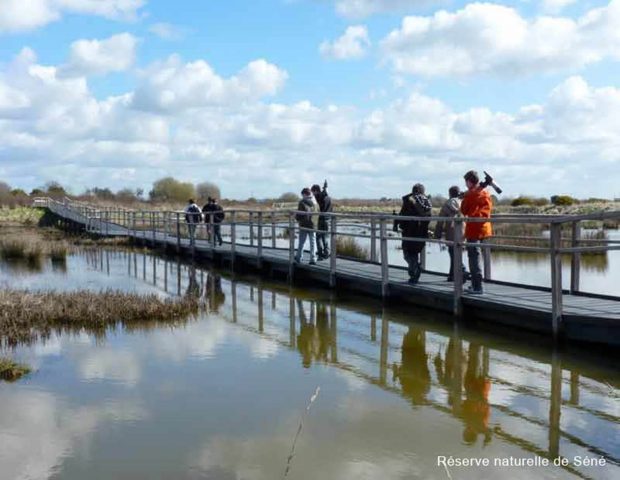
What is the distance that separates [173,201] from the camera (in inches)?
3022

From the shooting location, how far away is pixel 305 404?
6.14 metres

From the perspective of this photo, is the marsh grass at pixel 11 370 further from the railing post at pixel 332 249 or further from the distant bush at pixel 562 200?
the distant bush at pixel 562 200

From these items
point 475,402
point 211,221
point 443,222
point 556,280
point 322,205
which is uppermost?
point 322,205

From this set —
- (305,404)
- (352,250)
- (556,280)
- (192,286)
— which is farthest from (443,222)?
(352,250)

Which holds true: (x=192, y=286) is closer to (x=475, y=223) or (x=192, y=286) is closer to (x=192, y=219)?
(x=475, y=223)

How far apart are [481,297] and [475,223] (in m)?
0.99

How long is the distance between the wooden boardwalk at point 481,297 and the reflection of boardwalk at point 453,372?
0.55m

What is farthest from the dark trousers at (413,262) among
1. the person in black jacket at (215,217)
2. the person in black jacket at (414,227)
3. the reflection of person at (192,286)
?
the person in black jacket at (215,217)

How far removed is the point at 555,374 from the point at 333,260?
6.44m

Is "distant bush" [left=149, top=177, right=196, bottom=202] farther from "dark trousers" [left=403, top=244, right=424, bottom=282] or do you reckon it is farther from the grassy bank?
"dark trousers" [left=403, top=244, right=424, bottom=282]

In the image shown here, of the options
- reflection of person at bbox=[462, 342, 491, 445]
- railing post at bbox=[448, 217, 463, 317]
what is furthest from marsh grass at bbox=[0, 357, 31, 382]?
railing post at bbox=[448, 217, 463, 317]

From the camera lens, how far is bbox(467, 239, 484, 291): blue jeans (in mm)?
9539

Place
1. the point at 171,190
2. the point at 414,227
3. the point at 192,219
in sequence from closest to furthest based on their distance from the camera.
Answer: the point at 414,227 < the point at 192,219 < the point at 171,190

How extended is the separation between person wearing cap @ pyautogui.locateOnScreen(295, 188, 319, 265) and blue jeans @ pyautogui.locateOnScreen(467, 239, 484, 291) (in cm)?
491
